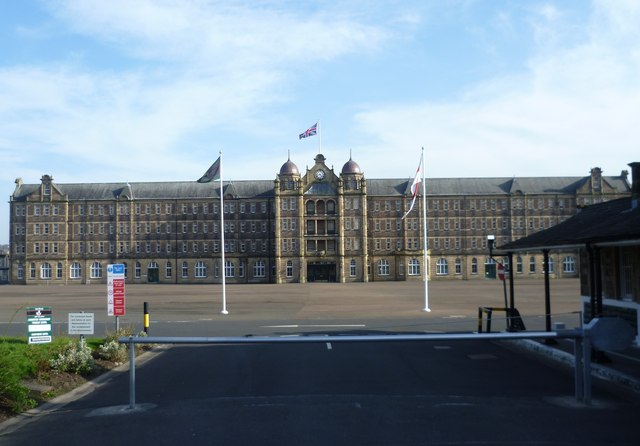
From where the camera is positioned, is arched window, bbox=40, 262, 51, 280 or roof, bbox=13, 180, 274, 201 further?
roof, bbox=13, 180, 274, 201

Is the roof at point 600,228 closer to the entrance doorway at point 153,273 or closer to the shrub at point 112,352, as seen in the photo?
the shrub at point 112,352

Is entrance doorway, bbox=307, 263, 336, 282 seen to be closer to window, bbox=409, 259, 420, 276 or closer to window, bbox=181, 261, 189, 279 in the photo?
window, bbox=409, 259, 420, 276

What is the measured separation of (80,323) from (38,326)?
140cm

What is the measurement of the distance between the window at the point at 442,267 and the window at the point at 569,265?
17.1 meters

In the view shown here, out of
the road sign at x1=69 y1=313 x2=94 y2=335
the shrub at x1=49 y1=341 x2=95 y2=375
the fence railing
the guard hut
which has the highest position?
the guard hut

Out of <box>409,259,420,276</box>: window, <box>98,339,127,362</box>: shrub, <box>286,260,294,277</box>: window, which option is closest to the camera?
<box>98,339,127,362</box>: shrub

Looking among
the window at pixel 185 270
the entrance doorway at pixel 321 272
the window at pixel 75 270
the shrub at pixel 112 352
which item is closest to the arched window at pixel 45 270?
the window at pixel 75 270

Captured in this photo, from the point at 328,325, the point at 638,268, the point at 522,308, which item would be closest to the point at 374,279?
the point at 522,308

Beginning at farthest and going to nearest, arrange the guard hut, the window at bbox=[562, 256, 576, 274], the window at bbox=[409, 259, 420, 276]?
1. the window at bbox=[409, 259, 420, 276]
2. the window at bbox=[562, 256, 576, 274]
3. the guard hut

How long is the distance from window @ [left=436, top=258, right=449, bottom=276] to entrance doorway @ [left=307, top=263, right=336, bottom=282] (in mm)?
15924

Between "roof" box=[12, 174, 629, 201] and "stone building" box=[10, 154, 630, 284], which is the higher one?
"roof" box=[12, 174, 629, 201]

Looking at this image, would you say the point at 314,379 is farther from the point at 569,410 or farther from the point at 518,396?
the point at 569,410

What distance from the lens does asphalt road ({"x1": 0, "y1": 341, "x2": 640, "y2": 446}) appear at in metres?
7.51

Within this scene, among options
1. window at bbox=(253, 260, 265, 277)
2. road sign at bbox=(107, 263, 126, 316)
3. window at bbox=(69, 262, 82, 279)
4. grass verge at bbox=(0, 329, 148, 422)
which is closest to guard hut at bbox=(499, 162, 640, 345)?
grass verge at bbox=(0, 329, 148, 422)
